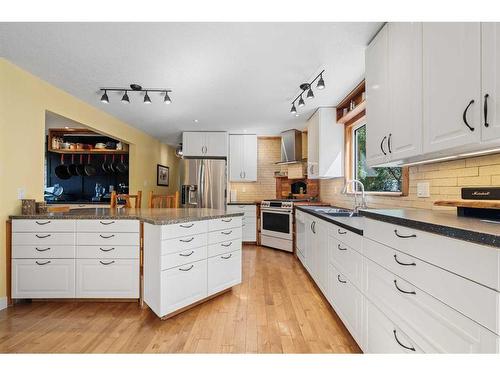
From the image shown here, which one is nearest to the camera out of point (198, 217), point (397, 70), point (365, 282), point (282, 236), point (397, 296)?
point (397, 296)

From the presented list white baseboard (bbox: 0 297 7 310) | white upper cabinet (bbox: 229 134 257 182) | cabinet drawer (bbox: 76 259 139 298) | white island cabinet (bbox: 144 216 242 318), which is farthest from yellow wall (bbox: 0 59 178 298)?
white upper cabinet (bbox: 229 134 257 182)

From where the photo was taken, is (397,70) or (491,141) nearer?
(491,141)

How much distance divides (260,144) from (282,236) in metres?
2.26

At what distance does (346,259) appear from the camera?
178 centimetres

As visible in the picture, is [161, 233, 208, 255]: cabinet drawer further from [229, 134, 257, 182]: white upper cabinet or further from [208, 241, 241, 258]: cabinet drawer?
[229, 134, 257, 182]: white upper cabinet

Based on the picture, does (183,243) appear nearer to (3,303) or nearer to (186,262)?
(186,262)

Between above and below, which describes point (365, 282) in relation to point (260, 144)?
below

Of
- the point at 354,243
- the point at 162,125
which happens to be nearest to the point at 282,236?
the point at 354,243

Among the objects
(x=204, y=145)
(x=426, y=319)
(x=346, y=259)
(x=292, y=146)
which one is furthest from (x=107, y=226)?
(x=292, y=146)

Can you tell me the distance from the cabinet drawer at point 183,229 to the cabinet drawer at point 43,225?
3.32 feet

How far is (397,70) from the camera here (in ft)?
5.22

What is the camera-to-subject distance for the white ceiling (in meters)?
1.79
